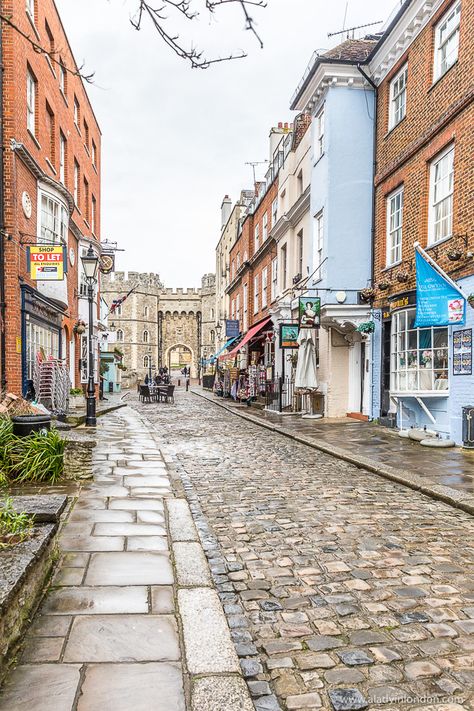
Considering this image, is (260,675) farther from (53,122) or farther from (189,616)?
(53,122)

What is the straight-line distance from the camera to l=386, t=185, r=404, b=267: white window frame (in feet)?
42.5

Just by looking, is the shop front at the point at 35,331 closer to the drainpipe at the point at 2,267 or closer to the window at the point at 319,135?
the drainpipe at the point at 2,267

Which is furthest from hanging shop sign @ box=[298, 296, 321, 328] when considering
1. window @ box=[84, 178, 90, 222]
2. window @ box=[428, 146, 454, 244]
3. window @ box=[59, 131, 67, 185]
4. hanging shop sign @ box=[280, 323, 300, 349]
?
window @ box=[84, 178, 90, 222]

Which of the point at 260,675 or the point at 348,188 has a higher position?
the point at 348,188

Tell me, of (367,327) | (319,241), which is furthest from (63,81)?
(367,327)

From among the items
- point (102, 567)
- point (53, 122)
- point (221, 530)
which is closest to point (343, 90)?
point (53, 122)

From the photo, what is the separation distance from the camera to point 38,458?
20.1 ft

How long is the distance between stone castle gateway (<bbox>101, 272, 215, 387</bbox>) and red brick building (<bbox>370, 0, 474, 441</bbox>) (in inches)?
1970

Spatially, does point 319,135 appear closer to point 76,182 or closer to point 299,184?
point 299,184

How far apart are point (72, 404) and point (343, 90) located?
12230mm

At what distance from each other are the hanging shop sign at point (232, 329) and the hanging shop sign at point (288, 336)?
1324 centimetres

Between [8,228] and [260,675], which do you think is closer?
[260,675]

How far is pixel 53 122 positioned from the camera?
16.4 meters

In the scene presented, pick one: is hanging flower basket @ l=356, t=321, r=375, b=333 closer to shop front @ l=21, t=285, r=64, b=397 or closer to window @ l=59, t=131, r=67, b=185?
shop front @ l=21, t=285, r=64, b=397
